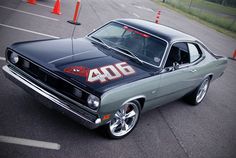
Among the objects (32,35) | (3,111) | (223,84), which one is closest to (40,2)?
(32,35)

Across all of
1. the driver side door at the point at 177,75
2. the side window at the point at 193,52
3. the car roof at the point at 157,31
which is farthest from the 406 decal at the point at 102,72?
the side window at the point at 193,52

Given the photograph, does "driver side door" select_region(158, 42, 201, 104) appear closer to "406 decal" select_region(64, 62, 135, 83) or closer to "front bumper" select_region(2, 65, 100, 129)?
"406 decal" select_region(64, 62, 135, 83)

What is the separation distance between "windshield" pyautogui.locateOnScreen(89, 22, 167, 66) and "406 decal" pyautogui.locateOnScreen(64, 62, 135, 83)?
25.2 inches

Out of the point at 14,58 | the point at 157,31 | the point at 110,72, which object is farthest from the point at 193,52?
the point at 14,58

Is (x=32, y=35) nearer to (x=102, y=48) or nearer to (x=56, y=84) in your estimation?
(x=102, y=48)

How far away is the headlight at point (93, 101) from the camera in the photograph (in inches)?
143

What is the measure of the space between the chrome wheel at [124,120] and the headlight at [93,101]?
23.9 inches

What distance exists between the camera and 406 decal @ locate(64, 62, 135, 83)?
12.5ft

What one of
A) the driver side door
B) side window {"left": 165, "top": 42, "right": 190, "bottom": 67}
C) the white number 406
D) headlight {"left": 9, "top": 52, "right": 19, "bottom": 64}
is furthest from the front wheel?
headlight {"left": 9, "top": 52, "right": 19, "bottom": 64}

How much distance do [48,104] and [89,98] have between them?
615 mm

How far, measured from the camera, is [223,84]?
346 inches

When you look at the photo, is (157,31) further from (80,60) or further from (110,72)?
(80,60)

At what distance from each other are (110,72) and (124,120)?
83cm

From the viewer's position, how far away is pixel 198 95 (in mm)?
6539
